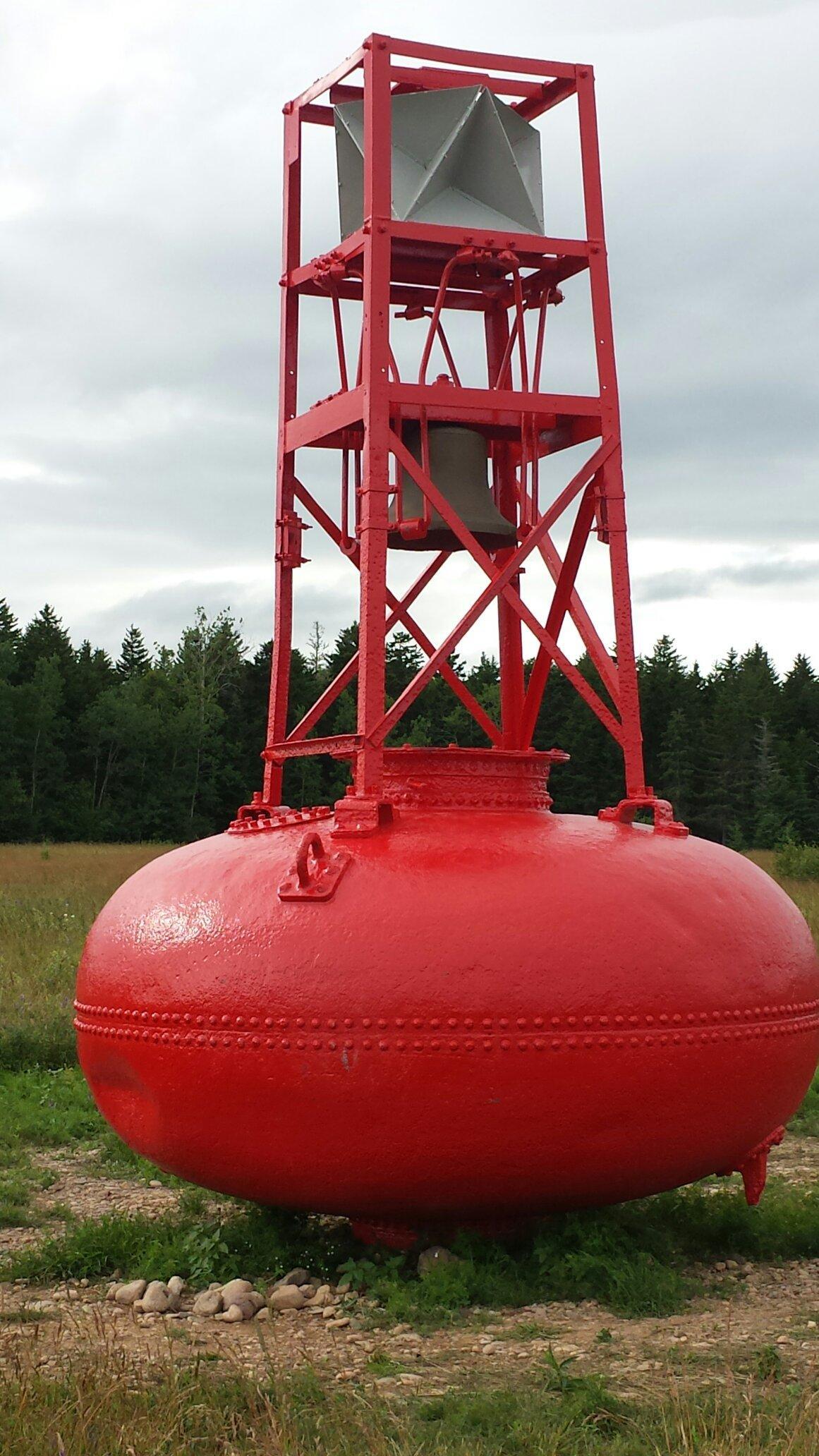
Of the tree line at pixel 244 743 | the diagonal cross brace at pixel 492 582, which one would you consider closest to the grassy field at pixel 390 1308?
the diagonal cross brace at pixel 492 582

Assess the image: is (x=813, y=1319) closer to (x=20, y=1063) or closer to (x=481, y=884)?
(x=481, y=884)

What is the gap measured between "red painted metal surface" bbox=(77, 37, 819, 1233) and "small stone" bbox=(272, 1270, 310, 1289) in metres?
0.38

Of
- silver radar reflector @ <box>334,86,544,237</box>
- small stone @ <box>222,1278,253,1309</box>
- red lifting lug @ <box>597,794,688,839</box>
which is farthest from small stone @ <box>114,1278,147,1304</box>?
silver radar reflector @ <box>334,86,544,237</box>

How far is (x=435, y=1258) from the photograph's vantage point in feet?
22.2

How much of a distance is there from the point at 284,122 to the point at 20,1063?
7029 mm

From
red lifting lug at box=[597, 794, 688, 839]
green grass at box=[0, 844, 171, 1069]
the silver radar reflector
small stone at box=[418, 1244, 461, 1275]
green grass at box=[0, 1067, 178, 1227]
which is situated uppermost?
the silver radar reflector

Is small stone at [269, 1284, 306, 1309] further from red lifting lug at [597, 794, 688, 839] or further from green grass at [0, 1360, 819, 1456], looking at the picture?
red lifting lug at [597, 794, 688, 839]

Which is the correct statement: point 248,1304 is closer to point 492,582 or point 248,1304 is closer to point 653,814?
point 653,814

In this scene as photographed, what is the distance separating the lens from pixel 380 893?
6.40m

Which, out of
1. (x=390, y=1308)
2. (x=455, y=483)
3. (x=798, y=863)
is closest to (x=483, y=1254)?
(x=390, y=1308)

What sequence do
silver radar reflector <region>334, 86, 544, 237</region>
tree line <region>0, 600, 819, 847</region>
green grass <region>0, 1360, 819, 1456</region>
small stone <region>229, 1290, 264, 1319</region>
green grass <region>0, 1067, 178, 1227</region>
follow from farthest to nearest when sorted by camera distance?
tree line <region>0, 600, 819, 847</region>, green grass <region>0, 1067, 178, 1227</region>, silver radar reflector <region>334, 86, 544, 237</region>, small stone <region>229, 1290, 264, 1319</region>, green grass <region>0, 1360, 819, 1456</region>

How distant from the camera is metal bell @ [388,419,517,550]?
7871 millimetres

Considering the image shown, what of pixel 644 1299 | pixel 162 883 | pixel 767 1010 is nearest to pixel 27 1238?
pixel 162 883

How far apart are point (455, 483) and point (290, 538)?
1.05 meters
